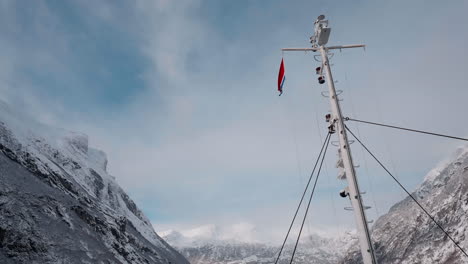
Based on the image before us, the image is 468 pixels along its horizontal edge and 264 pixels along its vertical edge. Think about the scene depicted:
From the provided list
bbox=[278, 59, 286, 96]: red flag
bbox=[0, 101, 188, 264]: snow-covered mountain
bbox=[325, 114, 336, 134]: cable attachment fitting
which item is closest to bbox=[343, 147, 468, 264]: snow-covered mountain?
bbox=[0, 101, 188, 264]: snow-covered mountain

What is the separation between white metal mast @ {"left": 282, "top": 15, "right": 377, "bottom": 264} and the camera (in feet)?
28.8

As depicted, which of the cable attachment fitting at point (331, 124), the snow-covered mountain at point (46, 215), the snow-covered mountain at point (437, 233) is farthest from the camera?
the snow-covered mountain at point (437, 233)

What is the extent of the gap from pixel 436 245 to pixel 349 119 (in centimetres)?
17477

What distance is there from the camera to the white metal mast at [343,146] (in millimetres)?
8773

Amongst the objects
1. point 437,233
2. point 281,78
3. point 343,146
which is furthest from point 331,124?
point 437,233

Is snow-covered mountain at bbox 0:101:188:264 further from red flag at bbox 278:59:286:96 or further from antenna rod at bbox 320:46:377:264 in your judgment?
antenna rod at bbox 320:46:377:264

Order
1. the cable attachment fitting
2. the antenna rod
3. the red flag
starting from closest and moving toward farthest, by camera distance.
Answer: the antenna rod → the cable attachment fitting → the red flag

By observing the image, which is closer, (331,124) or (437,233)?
(331,124)

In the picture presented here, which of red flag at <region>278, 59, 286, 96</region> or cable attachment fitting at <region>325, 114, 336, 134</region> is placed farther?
red flag at <region>278, 59, 286, 96</region>

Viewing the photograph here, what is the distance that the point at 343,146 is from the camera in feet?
32.5

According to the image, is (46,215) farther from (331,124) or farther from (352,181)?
(352,181)

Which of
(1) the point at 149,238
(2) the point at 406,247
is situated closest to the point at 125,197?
(1) the point at 149,238

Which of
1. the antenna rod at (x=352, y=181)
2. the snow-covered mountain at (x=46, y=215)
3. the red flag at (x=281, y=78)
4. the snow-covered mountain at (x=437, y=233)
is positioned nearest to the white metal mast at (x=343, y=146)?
the antenna rod at (x=352, y=181)

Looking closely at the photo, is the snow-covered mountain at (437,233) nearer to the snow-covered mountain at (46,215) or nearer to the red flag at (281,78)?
the snow-covered mountain at (46,215)
